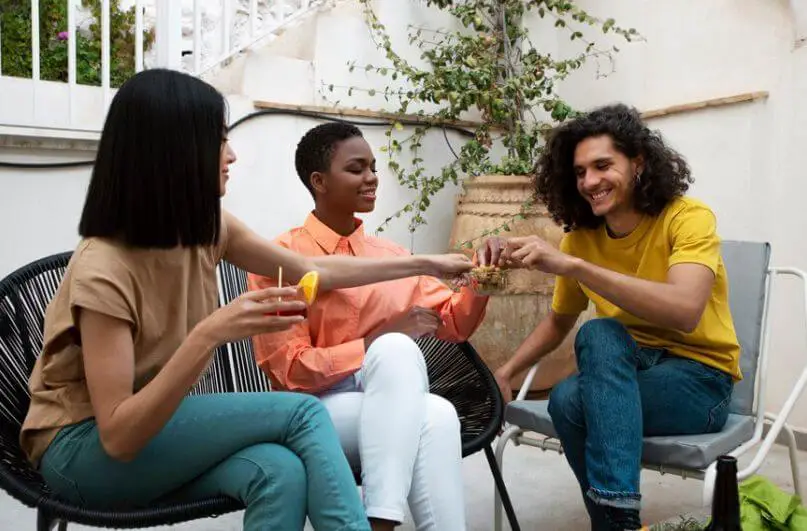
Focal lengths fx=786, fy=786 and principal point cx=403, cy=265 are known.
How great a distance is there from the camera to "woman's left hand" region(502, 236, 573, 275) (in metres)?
1.77

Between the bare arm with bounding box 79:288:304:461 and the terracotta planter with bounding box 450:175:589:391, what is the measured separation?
220 cm

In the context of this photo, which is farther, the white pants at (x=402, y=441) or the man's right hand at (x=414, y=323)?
the man's right hand at (x=414, y=323)

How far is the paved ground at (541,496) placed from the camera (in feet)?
7.42

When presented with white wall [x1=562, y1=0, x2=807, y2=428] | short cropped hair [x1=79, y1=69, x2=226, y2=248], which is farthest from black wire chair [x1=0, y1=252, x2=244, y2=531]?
white wall [x1=562, y1=0, x2=807, y2=428]

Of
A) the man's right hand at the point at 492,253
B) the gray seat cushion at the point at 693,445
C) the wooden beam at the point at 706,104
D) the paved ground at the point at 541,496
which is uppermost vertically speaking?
the wooden beam at the point at 706,104

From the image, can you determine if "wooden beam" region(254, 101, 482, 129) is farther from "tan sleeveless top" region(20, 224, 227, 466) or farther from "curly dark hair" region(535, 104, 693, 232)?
"tan sleeveless top" region(20, 224, 227, 466)

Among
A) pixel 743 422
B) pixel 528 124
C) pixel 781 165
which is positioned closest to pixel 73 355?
pixel 743 422

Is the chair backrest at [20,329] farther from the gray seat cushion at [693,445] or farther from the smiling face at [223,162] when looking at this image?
the gray seat cushion at [693,445]

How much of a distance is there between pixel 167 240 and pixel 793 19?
265 cm

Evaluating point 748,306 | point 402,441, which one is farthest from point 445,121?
point 402,441

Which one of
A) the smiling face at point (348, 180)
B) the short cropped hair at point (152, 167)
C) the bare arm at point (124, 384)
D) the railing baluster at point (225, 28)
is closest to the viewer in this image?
the bare arm at point (124, 384)

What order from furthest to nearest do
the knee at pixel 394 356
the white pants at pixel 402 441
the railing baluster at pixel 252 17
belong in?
1. the railing baluster at pixel 252 17
2. the knee at pixel 394 356
3. the white pants at pixel 402 441

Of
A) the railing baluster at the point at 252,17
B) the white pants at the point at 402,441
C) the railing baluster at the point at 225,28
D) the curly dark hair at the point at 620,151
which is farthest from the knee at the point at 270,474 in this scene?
the railing baluster at the point at 252,17

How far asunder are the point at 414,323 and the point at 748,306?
88cm
